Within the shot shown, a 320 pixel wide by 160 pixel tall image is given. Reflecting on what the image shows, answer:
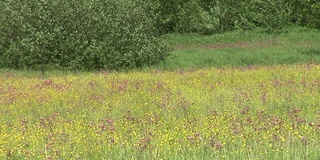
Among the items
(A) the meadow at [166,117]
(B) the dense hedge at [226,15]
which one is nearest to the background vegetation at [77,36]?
(A) the meadow at [166,117]

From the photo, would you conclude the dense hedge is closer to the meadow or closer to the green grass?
the green grass

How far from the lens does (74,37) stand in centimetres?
2109

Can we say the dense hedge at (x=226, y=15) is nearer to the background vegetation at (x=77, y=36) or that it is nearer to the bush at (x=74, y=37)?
the background vegetation at (x=77, y=36)

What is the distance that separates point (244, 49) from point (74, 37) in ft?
35.6

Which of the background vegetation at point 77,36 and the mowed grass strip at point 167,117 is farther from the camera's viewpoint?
the background vegetation at point 77,36

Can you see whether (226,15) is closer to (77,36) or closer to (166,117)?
(77,36)

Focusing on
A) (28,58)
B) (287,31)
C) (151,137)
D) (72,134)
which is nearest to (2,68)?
(28,58)

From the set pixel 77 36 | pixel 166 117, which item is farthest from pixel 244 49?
pixel 166 117

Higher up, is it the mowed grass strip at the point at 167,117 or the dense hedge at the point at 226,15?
the mowed grass strip at the point at 167,117

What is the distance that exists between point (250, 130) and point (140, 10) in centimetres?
1714

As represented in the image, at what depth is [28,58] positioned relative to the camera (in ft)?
68.5

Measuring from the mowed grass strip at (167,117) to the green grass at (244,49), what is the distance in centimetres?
665

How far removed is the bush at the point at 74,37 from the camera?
A: 20.6 metres

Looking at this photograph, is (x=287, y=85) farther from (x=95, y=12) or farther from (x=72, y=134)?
(x=95, y=12)
